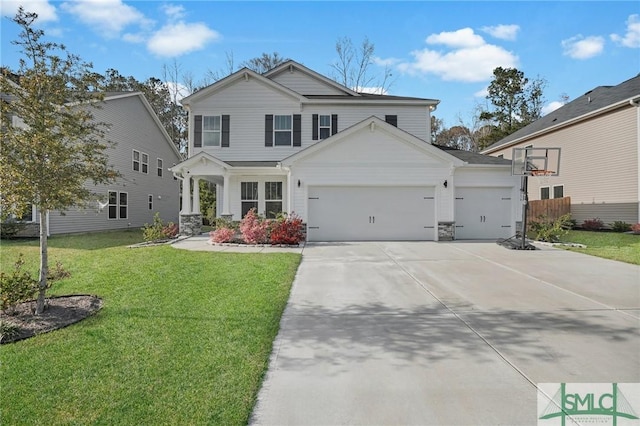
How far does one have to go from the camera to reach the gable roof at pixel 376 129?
13.8m

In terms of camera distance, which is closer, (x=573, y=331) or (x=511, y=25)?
(x=573, y=331)

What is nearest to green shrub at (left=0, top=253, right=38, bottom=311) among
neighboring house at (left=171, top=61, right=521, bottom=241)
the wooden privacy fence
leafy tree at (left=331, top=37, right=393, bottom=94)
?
neighboring house at (left=171, top=61, right=521, bottom=241)

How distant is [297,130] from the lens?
1708cm

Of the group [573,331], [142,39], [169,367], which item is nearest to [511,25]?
[573,331]

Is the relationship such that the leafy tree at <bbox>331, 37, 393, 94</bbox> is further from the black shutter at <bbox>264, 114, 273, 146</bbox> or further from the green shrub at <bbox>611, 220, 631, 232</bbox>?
the green shrub at <bbox>611, 220, 631, 232</bbox>

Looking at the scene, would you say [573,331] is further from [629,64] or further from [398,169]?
[629,64]

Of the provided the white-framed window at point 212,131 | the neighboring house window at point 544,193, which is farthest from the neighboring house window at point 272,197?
the neighboring house window at point 544,193

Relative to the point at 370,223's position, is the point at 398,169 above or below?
above

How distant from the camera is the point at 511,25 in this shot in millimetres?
11266

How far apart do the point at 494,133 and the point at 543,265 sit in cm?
2705

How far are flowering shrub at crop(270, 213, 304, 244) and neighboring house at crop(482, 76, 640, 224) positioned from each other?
14195mm

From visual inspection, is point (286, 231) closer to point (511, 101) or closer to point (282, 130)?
point (282, 130)

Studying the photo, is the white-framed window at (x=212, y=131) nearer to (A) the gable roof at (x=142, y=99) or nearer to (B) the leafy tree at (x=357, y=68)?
(A) the gable roof at (x=142, y=99)

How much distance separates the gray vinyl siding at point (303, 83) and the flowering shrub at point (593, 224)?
13605 millimetres
